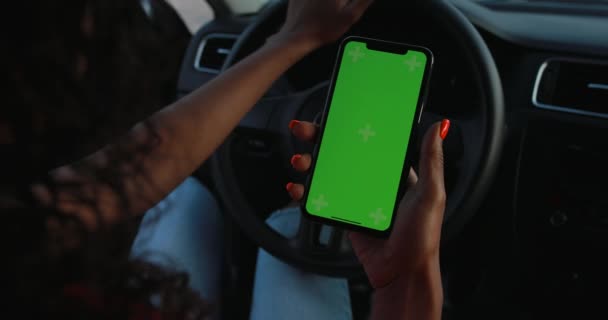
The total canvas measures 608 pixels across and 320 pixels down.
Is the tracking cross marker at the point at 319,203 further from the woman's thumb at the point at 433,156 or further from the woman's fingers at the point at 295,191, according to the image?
the woman's thumb at the point at 433,156

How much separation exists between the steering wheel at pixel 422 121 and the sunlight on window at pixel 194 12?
1.83ft

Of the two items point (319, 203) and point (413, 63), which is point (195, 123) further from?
point (413, 63)

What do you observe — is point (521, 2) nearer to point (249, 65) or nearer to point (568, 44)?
point (568, 44)

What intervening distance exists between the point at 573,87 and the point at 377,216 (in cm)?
57

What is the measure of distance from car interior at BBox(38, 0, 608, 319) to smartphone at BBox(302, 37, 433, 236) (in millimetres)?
158

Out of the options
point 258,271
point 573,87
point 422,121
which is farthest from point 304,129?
point 573,87

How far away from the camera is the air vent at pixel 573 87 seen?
1037 millimetres

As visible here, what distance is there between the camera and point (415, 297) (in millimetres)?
787

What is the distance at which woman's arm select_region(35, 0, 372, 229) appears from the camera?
21.7 inches

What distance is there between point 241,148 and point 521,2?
0.84 m

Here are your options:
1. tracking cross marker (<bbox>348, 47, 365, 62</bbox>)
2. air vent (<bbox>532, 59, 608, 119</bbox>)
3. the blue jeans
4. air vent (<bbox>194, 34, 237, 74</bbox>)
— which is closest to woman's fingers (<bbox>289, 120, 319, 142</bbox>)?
tracking cross marker (<bbox>348, 47, 365, 62</bbox>)

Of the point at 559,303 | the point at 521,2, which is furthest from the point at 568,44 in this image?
the point at 559,303

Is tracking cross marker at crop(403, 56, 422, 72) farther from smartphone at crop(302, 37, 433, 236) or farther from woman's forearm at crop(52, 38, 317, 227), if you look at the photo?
woman's forearm at crop(52, 38, 317, 227)

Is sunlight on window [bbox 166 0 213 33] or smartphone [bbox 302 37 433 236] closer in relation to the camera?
smartphone [bbox 302 37 433 236]
